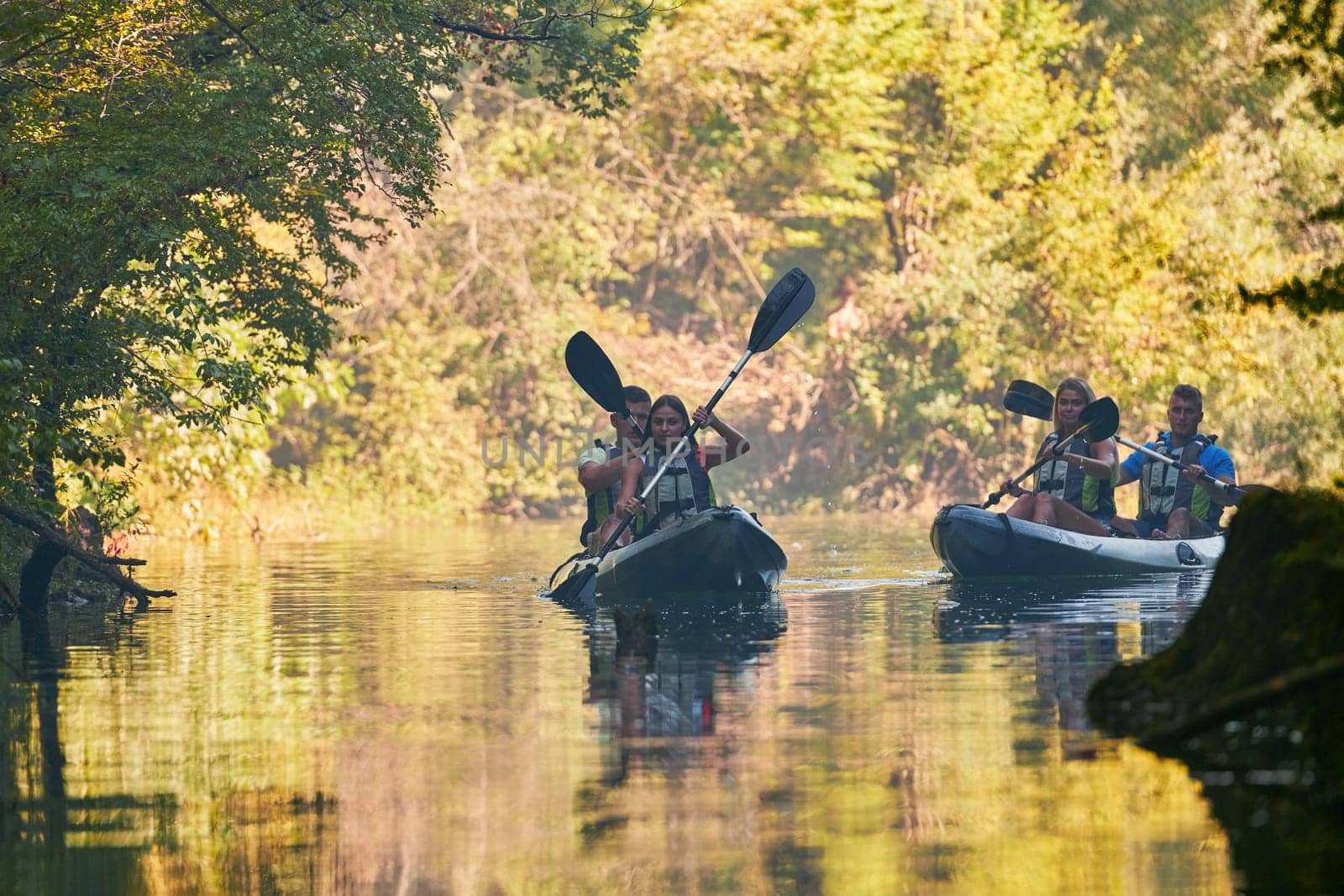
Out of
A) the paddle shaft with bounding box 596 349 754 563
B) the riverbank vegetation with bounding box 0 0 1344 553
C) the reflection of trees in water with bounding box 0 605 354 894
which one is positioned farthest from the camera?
the riverbank vegetation with bounding box 0 0 1344 553

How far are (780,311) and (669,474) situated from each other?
210 centimetres

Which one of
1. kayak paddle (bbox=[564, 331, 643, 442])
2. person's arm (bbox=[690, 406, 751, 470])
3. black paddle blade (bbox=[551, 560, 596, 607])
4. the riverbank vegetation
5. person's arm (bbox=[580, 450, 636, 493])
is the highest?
the riverbank vegetation

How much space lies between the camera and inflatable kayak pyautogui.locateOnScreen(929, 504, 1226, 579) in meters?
16.6

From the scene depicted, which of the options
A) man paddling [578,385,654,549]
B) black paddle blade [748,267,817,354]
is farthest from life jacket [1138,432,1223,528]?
man paddling [578,385,654,549]

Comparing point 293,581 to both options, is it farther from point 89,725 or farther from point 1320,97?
point 1320,97

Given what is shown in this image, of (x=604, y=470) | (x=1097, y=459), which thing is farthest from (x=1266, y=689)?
(x=1097, y=459)

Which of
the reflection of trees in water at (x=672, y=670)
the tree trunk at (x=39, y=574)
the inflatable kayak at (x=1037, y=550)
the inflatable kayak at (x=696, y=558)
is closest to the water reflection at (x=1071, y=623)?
the inflatable kayak at (x=1037, y=550)

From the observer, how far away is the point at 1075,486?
57.1ft

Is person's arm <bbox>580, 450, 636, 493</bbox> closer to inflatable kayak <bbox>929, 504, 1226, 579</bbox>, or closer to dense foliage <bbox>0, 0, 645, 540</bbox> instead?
dense foliage <bbox>0, 0, 645, 540</bbox>

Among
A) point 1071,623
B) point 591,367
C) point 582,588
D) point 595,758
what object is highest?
point 591,367

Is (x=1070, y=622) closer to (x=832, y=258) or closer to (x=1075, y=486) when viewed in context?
(x=1075, y=486)

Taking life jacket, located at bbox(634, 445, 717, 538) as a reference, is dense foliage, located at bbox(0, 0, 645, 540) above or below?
above

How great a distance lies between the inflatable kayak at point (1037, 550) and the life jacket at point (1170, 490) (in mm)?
540

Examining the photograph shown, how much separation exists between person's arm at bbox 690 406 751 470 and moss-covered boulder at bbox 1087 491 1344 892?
777 centimetres
